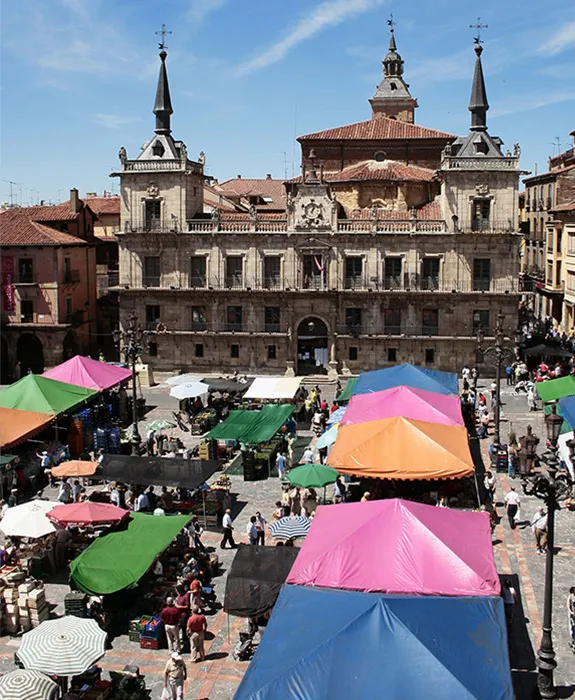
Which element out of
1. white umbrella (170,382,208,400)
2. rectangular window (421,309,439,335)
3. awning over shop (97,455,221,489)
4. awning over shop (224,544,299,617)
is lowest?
awning over shop (224,544,299,617)

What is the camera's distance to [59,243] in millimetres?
48375

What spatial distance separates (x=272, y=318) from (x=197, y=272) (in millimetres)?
5141

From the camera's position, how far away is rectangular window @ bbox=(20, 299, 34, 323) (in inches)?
1928

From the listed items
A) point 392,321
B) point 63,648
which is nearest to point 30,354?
point 392,321

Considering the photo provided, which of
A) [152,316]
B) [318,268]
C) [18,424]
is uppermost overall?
[318,268]

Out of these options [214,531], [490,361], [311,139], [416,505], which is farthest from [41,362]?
[416,505]

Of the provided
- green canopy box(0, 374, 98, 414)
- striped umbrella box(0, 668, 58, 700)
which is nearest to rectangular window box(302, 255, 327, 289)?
green canopy box(0, 374, 98, 414)

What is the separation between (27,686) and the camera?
42.0ft

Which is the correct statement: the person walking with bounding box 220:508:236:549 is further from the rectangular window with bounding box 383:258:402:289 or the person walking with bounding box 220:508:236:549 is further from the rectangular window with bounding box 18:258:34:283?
the rectangular window with bounding box 18:258:34:283

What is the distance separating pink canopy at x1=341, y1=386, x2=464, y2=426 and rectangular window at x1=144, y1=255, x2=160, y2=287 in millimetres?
22160

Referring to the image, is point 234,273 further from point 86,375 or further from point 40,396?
point 40,396

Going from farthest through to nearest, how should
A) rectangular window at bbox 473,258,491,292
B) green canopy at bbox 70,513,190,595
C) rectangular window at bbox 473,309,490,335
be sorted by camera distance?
rectangular window at bbox 473,309,490,335
rectangular window at bbox 473,258,491,292
green canopy at bbox 70,513,190,595

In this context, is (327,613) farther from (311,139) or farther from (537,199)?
(537,199)

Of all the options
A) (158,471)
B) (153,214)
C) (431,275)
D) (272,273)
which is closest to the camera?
(158,471)
